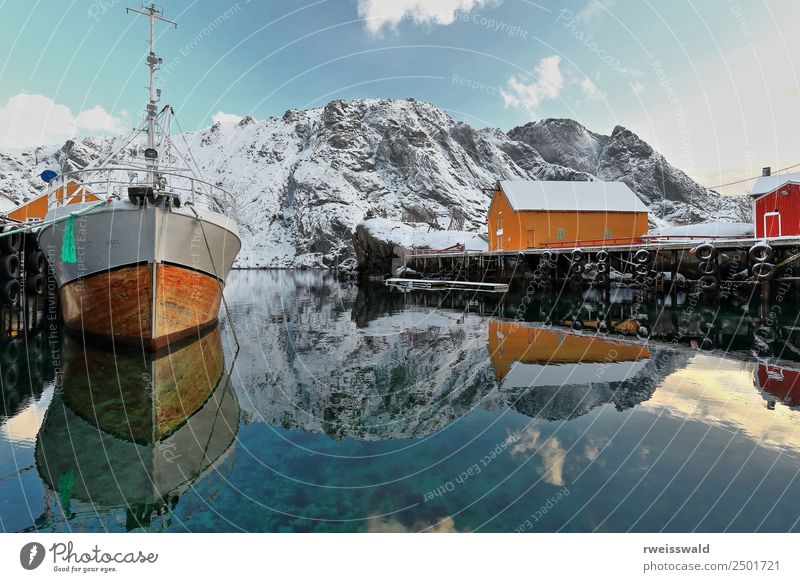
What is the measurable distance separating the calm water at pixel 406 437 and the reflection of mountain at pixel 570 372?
73 millimetres

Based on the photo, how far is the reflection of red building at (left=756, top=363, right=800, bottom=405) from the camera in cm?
755

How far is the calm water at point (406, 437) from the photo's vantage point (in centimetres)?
438

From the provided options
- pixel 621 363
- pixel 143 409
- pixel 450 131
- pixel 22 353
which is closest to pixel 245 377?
pixel 143 409

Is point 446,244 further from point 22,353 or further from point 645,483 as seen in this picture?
point 645,483

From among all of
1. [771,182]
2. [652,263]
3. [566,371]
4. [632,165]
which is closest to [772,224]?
[771,182]

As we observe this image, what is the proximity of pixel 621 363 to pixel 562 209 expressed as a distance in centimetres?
2771

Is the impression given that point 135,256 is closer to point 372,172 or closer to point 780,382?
point 780,382

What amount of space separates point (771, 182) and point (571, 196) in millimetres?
14733

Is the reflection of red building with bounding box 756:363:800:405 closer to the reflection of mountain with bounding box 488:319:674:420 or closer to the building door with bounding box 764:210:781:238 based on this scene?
the reflection of mountain with bounding box 488:319:674:420

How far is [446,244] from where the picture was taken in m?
52.6

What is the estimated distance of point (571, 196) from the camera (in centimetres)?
3653

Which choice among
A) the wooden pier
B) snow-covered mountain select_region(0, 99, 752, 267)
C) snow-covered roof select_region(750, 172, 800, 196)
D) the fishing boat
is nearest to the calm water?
the fishing boat

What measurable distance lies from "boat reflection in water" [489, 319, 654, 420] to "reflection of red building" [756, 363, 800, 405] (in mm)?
2060

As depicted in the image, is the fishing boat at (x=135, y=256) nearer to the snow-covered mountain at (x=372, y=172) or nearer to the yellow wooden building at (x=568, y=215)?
the yellow wooden building at (x=568, y=215)
